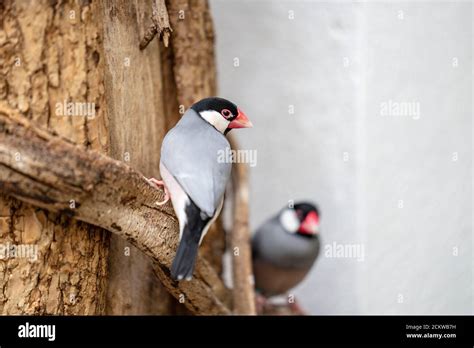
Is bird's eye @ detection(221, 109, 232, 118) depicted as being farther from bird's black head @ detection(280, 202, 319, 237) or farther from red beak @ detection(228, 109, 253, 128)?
bird's black head @ detection(280, 202, 319, 237)

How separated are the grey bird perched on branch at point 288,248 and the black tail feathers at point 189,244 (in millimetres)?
663

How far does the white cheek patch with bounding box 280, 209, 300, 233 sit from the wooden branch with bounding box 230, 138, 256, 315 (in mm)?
186

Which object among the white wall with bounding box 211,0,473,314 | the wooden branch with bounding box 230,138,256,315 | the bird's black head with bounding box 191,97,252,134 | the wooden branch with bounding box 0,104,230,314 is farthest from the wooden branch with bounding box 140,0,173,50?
the white wall with bounding box 211,0,473,314

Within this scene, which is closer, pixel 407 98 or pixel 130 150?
pixel 130 150

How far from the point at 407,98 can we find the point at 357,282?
1.64ft

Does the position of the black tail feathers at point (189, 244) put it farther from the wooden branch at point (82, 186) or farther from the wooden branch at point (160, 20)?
the wooden branch at point (160, 20)

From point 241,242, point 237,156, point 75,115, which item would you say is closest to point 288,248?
point 241,242

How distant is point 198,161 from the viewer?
1.25 metres

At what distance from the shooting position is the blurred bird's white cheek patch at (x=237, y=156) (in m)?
1.29

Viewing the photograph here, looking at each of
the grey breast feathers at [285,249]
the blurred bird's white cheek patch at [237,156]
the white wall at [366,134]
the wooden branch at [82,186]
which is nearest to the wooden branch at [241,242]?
the blurred bird's white cheek patch at [237,156]

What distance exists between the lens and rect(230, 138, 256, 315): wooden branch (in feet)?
5.42
